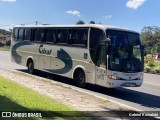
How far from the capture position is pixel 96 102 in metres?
12.1

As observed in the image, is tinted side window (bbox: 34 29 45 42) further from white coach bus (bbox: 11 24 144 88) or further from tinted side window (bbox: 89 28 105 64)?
tinted side window (bbox: 89 28 105 64)

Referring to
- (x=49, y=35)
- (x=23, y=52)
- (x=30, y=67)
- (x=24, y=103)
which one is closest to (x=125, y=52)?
(x=49, y=35)

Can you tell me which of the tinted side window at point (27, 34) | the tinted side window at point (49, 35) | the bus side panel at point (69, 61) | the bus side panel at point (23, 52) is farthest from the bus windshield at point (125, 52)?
the tinted side window at point (27, 34)

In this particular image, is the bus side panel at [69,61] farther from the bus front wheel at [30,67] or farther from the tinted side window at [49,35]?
the bus front wheel at [30,67]

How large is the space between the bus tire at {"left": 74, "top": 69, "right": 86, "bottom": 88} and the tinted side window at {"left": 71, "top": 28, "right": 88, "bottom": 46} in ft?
4.51

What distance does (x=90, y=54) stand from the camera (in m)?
15.9

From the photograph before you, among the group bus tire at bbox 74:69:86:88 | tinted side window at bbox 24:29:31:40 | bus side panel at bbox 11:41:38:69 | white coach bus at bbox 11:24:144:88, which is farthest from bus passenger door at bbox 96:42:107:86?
tinted side window at bbox 24:29:31:40

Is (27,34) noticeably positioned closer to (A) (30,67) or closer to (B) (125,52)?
(A) (30,67)

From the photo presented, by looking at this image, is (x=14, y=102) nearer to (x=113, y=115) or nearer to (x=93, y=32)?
(x=113, y=115)

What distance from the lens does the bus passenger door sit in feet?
48.6

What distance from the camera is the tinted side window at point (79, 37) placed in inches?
648

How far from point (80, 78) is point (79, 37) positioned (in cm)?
198

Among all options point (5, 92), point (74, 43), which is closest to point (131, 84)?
point (74, 43)

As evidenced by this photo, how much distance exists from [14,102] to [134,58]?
278 inches
